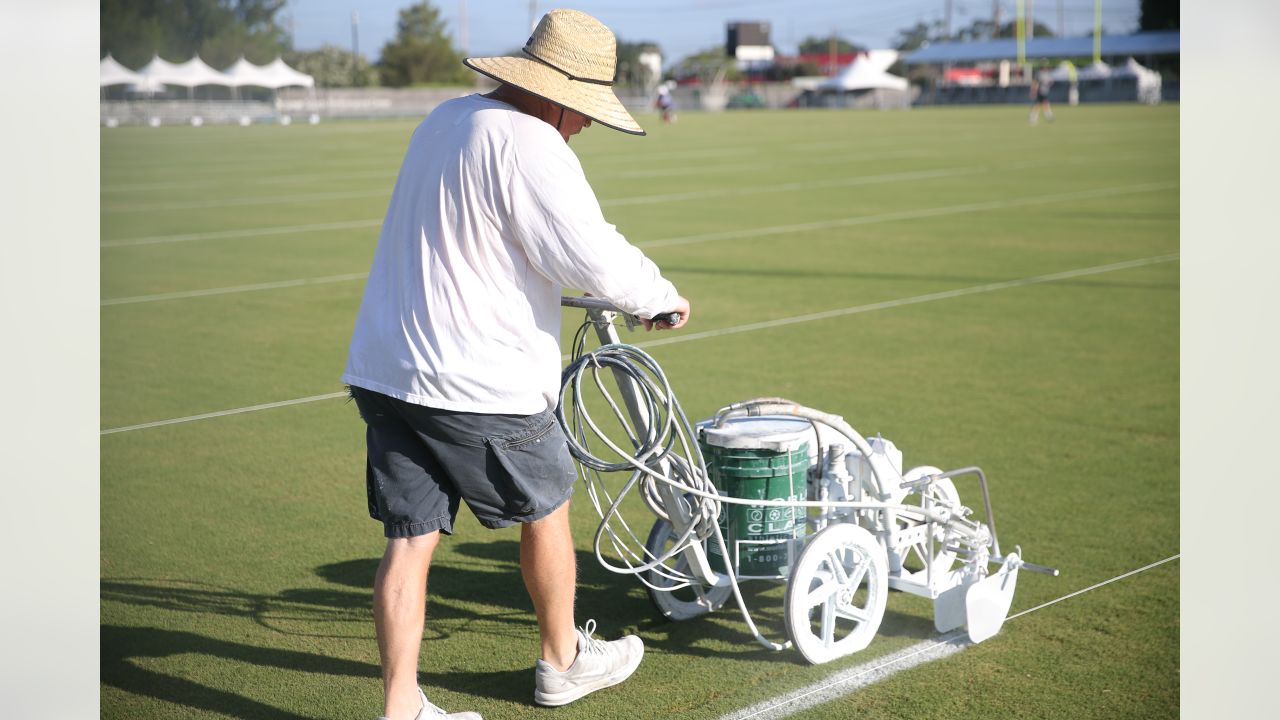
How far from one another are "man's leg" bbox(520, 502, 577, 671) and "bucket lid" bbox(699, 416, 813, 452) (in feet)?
2.14

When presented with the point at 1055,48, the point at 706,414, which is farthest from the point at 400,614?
the point at 1055,48

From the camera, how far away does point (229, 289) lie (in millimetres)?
12305

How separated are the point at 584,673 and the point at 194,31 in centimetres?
7569

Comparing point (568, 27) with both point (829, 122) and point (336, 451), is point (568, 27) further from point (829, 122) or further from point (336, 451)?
point (829, 122)

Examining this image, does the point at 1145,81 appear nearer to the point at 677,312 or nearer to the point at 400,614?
the point at 677,312

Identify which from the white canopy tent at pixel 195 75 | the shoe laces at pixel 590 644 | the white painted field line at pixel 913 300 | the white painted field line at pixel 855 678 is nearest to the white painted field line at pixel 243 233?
the white painted field line at pixel 913 300

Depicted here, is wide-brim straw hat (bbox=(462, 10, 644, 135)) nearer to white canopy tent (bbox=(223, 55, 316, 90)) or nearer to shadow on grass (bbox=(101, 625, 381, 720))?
shadow on grass (bbox=(101, 625, 381, 720))

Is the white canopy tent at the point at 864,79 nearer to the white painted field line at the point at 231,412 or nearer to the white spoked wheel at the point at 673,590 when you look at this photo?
the white painted field line at the point at 231,412

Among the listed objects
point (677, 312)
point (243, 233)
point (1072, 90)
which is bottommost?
point (677, 312)

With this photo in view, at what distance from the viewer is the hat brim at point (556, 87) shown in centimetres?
346

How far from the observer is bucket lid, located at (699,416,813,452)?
4.14 meters

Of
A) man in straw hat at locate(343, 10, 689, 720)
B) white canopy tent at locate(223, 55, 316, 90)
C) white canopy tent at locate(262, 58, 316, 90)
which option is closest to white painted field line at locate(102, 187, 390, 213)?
man in straw hat at locate(343, 10, 689, 720)
